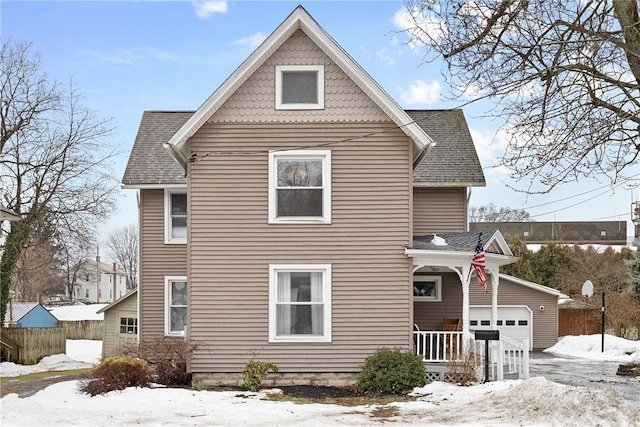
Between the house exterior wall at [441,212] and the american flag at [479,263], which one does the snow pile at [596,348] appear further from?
the american flag at [479,263]

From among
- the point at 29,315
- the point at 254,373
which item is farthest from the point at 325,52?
the point at 29,315

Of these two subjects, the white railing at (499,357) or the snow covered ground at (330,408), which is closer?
the snow covered ground at (330,408)

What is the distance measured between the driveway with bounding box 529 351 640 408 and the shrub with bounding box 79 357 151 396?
9.13 metres

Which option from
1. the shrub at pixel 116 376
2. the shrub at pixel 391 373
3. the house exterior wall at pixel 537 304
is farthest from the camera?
the house exterior wall at pixel 537 304

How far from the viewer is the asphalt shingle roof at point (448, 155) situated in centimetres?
1867

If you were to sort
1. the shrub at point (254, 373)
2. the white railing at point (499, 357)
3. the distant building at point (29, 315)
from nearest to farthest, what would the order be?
the shrub at point (254, 373)
the white railing at point (499, 357)
the distant building at point (29, 315)

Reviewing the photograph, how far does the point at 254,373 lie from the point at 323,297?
2.11m

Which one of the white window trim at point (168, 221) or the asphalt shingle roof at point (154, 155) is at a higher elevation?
the asphalt shingle roof at point (154, 155)

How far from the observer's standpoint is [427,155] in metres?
18.7

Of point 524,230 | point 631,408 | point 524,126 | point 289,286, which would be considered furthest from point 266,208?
point 524,230

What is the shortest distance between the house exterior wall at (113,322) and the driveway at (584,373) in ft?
41.3

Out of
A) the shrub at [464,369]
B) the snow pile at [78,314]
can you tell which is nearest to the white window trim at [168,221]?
the shrub at [464,369]

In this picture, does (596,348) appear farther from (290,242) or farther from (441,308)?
(290,242)

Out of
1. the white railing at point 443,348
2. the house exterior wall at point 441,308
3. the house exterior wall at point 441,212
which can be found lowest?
the white railing at point 443,348
